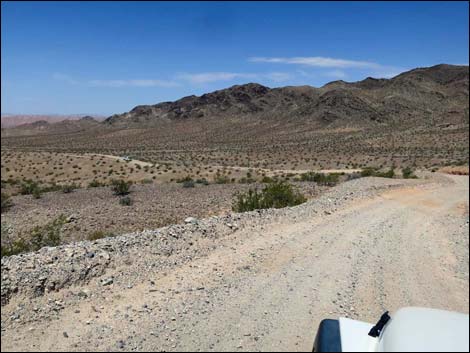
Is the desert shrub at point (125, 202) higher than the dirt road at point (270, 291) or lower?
lower

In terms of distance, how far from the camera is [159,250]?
29.2 ft

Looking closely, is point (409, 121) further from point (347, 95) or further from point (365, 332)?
point (365, 332)

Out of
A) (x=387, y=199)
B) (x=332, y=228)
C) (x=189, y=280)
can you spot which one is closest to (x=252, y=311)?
(x=189, y=280)

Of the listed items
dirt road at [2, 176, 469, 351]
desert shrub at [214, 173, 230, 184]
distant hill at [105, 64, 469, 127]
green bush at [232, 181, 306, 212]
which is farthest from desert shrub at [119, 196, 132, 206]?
distant hill at [105, 64, 469, 127]

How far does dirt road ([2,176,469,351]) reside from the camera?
222 inches

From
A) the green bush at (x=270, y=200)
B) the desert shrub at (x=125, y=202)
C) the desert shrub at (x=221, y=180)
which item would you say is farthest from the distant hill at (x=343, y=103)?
the green bush at (x=270, y=200)

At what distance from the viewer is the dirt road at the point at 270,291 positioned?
5648 millimetres

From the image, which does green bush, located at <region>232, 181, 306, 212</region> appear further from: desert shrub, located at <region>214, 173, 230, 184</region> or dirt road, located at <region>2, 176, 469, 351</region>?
desert shrub, located at <region>214, 173, 230, 184</region>

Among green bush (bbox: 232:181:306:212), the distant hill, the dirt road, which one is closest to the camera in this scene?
the dirt road

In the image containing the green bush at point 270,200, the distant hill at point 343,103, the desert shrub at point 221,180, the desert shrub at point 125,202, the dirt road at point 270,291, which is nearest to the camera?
the dirt road at point 270,291

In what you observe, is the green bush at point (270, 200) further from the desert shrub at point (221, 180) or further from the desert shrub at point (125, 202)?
the desert shrub at point (221, 180)

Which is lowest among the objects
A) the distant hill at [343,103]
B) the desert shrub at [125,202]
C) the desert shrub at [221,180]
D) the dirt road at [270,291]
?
the desert shrub at [221,180]

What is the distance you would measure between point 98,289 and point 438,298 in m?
5.28

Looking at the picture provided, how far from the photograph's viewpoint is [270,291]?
7.32m
